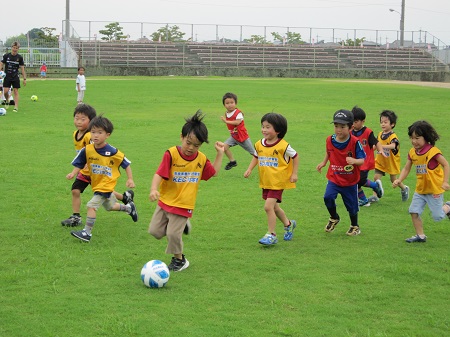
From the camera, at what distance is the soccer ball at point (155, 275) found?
6242 millimetres

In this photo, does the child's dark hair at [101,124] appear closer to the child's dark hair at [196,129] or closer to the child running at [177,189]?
the child running at [177,189]

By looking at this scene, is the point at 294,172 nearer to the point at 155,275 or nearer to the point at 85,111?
the point at 155,275

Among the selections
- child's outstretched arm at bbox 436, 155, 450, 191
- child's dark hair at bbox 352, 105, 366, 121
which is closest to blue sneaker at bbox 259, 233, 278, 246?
child's outstretched arm at bbox 436, 155, 450, 191

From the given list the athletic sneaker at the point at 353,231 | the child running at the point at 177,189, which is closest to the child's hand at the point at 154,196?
the child running at the point at 177,189

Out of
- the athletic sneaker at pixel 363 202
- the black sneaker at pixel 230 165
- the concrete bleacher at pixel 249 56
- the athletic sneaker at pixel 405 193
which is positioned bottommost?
the athletic sneaker at pixel 363 202

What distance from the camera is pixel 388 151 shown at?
10570 millimetres

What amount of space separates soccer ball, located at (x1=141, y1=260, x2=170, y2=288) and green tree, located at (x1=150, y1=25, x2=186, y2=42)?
5131cm

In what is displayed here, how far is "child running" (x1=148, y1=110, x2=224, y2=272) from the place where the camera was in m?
6.77

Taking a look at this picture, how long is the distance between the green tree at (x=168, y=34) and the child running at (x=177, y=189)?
50575mm

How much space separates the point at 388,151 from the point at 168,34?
4806 cm

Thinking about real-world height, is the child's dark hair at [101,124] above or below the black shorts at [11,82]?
below

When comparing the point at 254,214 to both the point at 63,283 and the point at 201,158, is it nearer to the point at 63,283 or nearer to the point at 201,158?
the point at 201,158

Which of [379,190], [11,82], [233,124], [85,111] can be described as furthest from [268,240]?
[11,82]

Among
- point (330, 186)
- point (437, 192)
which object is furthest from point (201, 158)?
point (437, 192)
